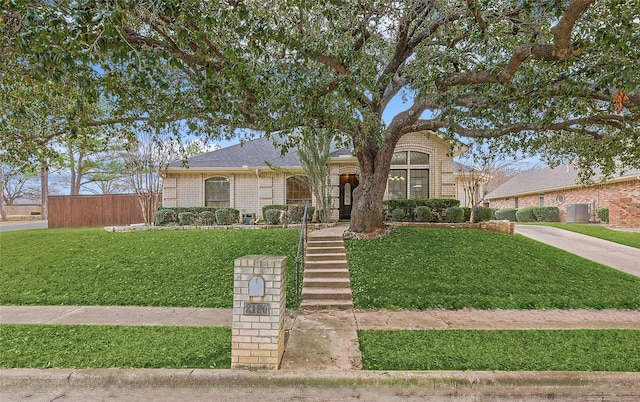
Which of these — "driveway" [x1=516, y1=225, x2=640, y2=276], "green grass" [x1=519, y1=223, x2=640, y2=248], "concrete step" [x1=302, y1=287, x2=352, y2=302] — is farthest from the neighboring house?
"concrete step" [x1=302, y1=287, x2=352, y2=302]

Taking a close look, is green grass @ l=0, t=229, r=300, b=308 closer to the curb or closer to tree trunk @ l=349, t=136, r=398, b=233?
tree trunk @ l=349, t=136, r=398, b=233

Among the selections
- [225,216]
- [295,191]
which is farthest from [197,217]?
[295,191]

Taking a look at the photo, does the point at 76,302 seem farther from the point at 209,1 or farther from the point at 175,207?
the point at 175,207

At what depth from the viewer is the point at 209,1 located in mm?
5340

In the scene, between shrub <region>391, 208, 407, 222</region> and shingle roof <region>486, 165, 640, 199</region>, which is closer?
shrub <region>391, 208, 407, 222</region>

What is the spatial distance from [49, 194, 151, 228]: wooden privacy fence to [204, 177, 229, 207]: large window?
174 inches

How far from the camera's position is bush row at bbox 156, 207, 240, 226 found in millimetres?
13617

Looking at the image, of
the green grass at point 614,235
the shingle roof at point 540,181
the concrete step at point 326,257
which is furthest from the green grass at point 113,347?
the shingle roof at point 540,181

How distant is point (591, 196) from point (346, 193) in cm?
1485

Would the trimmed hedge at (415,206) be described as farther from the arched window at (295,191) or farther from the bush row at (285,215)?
the arched window at (295,191)

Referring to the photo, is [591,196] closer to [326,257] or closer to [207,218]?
[326,257]

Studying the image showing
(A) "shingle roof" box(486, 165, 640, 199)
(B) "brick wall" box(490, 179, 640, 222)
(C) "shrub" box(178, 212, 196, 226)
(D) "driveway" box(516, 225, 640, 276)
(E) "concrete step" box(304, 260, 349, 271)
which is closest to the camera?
(E) "concrete step" box(304, 260, 349, 271)

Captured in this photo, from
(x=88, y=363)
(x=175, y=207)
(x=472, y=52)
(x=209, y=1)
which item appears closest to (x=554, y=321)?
(x=472, y=52)

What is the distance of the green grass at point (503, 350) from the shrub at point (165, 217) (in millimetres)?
11490
